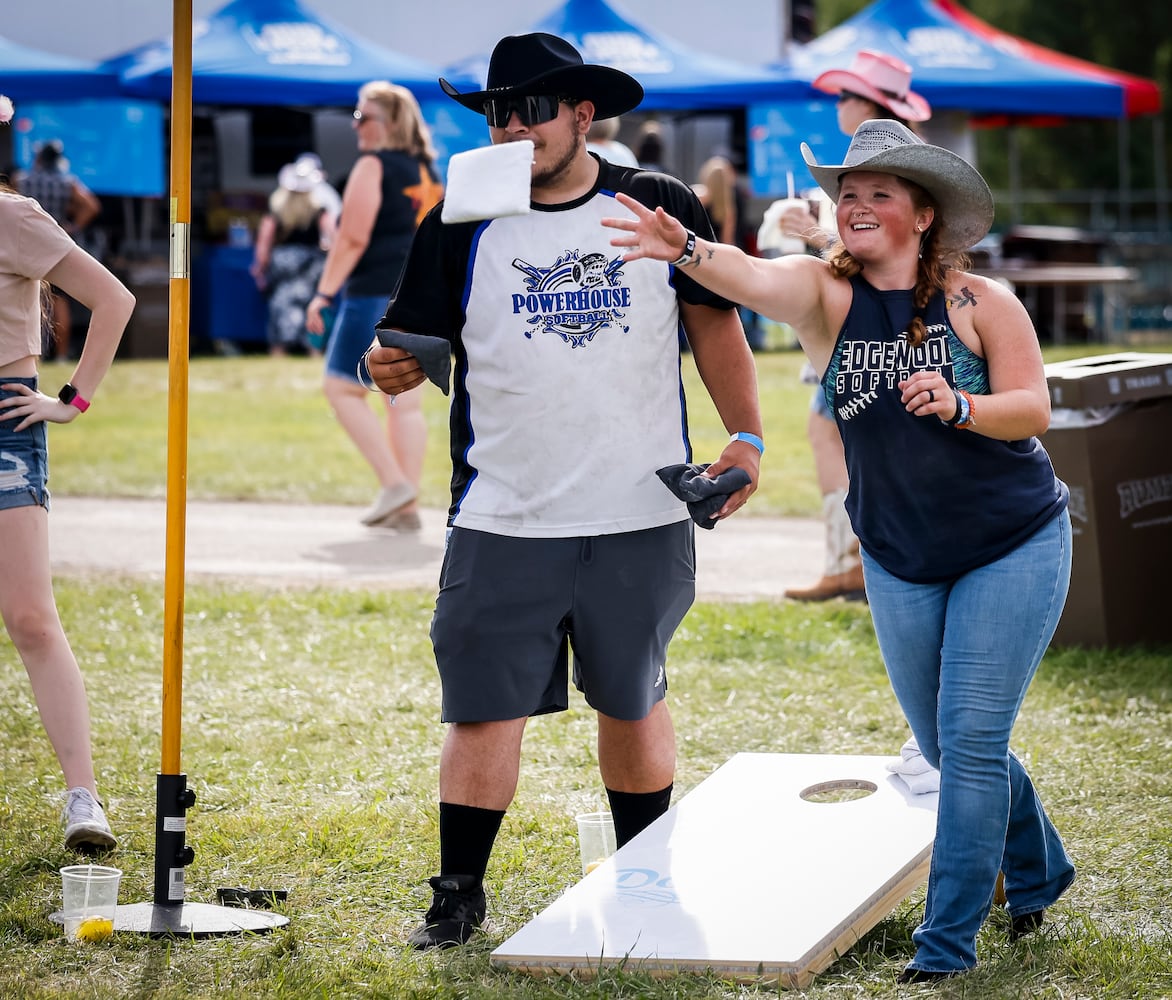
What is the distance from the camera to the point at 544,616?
3.78 meters

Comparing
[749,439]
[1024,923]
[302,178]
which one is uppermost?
[302,178]

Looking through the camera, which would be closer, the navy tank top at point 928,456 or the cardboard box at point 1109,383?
the navy tank top at point 928,456

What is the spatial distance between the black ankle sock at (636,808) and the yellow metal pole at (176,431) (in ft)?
3.55

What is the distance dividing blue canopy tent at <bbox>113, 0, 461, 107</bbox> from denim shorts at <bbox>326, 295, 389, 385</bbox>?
9.81m

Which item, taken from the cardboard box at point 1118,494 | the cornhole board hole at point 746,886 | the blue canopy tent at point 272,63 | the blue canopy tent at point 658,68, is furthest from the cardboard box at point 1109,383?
the blue canopy tent at point 658,68

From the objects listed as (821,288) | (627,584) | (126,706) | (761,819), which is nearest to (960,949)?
(761,819)

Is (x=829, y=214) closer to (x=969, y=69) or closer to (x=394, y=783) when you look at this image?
(x=394, y=783)

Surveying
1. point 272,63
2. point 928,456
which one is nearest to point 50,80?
point 272,63

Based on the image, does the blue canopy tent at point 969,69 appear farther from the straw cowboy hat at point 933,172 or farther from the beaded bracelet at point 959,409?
the beaded bracelet at point 959,409

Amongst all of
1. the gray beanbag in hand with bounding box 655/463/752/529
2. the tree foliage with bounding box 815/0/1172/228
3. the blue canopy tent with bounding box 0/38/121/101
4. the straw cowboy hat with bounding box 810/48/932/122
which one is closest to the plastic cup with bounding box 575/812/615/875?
the gray beanbag in hand with bounding box 655/463/752/529

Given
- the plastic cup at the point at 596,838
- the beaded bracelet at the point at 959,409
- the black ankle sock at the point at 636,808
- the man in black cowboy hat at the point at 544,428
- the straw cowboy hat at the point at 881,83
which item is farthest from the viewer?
the straw cowboy hat at the point at 881,83

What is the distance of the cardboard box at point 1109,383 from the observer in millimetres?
6219

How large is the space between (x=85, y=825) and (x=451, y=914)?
1190mm

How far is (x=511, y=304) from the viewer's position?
3713 millimetres
